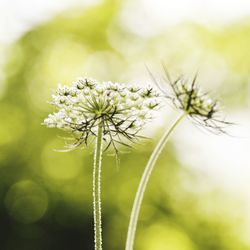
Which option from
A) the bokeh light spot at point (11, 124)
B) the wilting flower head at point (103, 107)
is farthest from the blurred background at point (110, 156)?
the wilting flower head at point (103, 107)

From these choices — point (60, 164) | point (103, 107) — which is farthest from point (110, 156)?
point (103, 107)

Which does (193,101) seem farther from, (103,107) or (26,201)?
(26,201)

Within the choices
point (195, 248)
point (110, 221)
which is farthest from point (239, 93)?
point (110, 221)

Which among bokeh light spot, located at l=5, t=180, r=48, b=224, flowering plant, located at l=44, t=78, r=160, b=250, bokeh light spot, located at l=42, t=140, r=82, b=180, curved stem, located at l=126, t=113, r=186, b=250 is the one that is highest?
bokeh light spot, located at l=42, t=140, r=82, b=180

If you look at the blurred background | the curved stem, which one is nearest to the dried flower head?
the curved stem

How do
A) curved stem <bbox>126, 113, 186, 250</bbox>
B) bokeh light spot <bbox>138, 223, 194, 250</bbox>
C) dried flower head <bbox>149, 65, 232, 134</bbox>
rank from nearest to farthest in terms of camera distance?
1. curved stem <bbox>126, 113, 186, 250</bbox>
2. dried flower head <bbox>149, 65, 232, 134</bbox>
3. bokeh light spot <bbox>138, 223, 194, 250</bbox>

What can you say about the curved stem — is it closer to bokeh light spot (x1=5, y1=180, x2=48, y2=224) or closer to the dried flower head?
the dried flower head

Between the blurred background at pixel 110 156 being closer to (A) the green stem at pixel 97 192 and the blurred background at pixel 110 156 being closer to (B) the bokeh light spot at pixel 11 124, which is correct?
(B) the bokeh light spot at pixel 11 124
